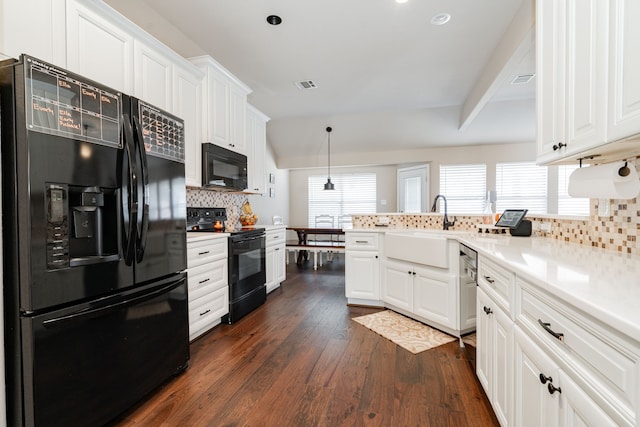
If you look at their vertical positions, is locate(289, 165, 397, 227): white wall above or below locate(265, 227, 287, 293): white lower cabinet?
above

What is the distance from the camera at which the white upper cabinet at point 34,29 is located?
1441mm

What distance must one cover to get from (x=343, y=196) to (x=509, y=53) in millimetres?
5156

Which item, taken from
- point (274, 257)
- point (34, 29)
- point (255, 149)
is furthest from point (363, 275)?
point (34, 29)

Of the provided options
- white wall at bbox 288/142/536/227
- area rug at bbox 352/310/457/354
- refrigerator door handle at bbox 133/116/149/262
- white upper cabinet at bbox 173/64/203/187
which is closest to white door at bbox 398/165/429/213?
white wall at bbox 288/142/536/227

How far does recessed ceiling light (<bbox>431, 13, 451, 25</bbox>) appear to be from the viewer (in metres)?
2.58

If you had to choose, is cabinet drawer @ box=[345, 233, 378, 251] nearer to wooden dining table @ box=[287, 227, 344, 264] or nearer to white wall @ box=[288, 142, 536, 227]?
wooden dining table @ box=[287, 227, 344, 264]

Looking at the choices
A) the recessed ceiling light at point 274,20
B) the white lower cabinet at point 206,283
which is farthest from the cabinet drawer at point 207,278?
the recessed ceiling light at point 274,20

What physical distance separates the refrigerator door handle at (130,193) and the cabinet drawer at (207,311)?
3.15 feet

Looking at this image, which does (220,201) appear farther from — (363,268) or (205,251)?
(363,268)

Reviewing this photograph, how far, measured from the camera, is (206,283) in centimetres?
257

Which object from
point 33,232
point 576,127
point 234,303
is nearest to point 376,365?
point 234,303

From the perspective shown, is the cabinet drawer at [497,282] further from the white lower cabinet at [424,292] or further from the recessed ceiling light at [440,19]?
the recessed ceiling light at [440,19]

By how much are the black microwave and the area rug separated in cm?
199

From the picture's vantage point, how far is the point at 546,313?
99cm
